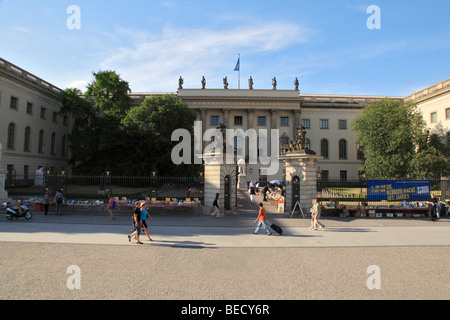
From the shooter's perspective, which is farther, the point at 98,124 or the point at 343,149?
the point at 343,149

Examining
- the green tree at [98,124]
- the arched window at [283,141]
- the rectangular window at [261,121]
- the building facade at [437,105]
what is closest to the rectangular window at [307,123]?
the arched window at [283,141]

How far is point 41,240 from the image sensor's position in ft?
36.0

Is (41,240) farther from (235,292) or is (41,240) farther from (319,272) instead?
(319,272)

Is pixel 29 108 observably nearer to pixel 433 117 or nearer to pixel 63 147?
pixel 63 147

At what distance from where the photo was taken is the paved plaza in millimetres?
6309

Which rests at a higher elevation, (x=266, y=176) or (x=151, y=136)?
(x=151, y=136)

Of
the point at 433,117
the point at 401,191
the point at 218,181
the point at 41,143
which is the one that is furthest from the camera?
the point at 433,117

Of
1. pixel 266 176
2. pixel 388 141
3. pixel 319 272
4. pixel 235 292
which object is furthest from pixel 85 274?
pixel 266 176

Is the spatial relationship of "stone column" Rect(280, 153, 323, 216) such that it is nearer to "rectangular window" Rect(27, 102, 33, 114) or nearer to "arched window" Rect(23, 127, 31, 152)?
"arched window" Rect(23, 127, 31, 152)

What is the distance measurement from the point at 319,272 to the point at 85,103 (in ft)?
151

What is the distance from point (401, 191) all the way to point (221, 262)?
1636cm

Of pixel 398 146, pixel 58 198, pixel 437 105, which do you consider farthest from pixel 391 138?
pixel 58 198

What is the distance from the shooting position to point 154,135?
36.1 meters

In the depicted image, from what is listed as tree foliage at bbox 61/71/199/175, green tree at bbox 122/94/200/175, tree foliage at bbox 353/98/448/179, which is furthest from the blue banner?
tree foliage at bbox 61/71/199/175
